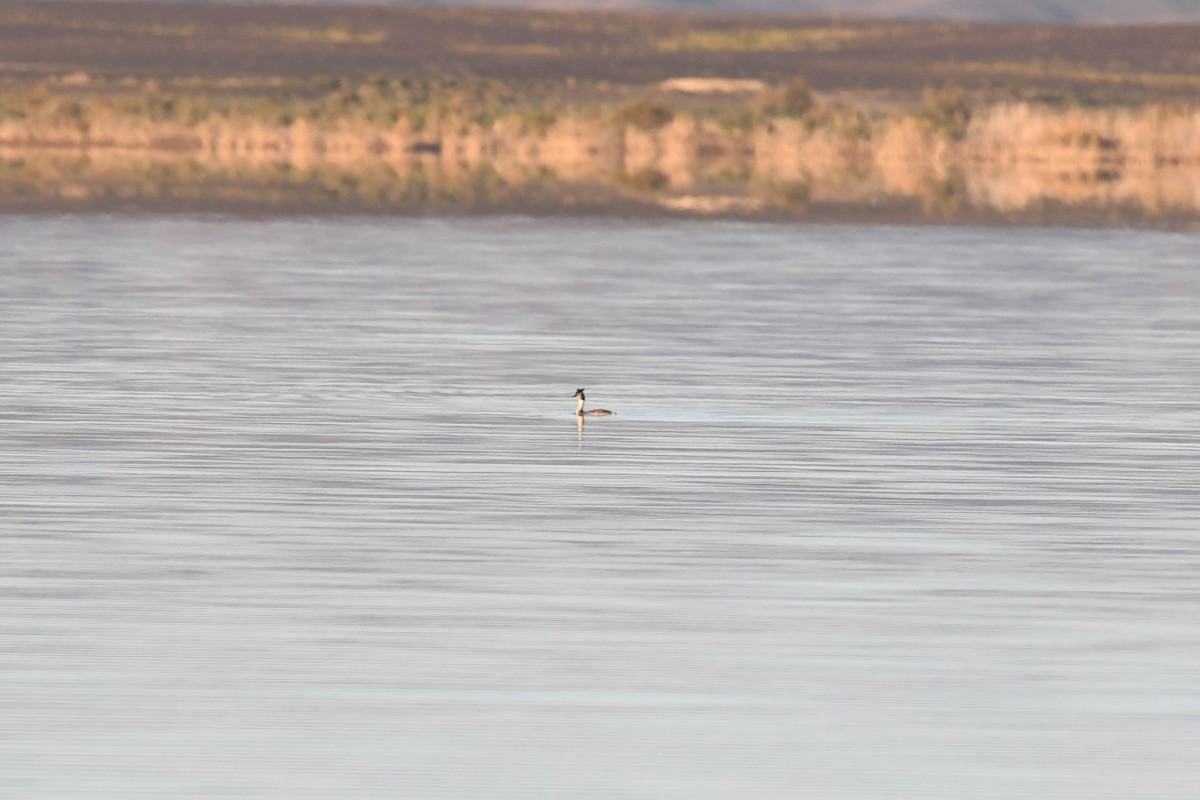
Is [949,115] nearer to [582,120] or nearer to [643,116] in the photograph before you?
[643,116]

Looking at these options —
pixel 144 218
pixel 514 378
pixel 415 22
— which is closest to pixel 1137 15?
pixel 415 22

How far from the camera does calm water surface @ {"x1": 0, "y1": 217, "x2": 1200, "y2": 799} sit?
7.98 m

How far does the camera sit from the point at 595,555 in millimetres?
11234

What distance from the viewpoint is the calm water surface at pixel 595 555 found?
7984 millimetres

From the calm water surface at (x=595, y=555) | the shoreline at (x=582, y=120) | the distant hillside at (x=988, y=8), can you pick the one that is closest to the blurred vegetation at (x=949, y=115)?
the shoreline at (x=582, y=120)

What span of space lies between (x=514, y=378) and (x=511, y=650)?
9271mm

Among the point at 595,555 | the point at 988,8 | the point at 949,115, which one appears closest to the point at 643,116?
the point at 949,115

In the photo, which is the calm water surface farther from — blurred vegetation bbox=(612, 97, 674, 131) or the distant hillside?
the distant hillside

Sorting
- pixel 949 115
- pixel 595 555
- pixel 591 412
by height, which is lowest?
pixel 949 115

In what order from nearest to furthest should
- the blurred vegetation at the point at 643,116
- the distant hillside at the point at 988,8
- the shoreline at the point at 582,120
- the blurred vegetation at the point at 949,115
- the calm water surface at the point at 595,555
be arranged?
1. the calm water surface at the point at 595,555
2. the shoreline at the point at 582,120
3. the blurred vegetation at the point at 949,115
4. the blurred vegetation at the point at 643,116
5. the distant hillside at the point at 988,8

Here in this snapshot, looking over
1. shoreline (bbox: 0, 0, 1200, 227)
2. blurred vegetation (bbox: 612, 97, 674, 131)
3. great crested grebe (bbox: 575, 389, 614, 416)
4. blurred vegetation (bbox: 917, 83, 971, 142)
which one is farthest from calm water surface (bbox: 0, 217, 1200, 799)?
blurred vegetation (bbox: 612, 97, 674, 131)

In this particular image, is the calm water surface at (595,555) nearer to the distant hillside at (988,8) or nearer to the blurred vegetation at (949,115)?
the blurred vegetation at (949,115)

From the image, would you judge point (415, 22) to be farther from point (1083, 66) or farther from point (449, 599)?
point (449, 599)

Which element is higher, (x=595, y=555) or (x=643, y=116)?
(x=595, y=555)
